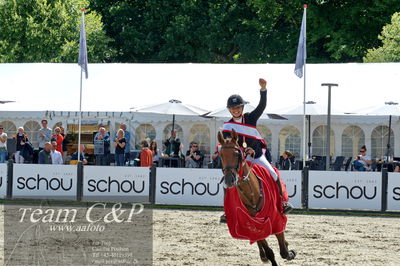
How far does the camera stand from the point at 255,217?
37.1ft

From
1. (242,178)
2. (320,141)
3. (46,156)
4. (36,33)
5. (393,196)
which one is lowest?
(393,196)

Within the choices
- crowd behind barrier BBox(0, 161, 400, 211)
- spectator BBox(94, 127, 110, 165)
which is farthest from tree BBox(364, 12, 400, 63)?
crowd behind barrier BBox(0, 161, 400, 211)

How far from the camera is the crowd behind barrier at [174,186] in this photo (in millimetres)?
20594

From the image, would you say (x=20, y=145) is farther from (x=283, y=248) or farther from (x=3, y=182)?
(x=283, y=248)

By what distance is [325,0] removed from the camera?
150ft

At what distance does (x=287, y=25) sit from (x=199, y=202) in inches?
1216

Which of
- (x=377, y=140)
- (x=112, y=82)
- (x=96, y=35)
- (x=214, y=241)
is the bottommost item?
(x=214, y=241)

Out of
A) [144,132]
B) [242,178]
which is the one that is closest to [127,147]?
[144,132]

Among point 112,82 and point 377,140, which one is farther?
point 112,82

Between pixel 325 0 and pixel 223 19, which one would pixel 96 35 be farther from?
pixel 325 0

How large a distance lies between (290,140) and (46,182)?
10894 mm

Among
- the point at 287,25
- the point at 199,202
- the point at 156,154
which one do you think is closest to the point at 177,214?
the point at 199,202

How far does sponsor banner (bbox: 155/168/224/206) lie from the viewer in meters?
21.2

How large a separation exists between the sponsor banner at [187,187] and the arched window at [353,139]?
964 centimetres
